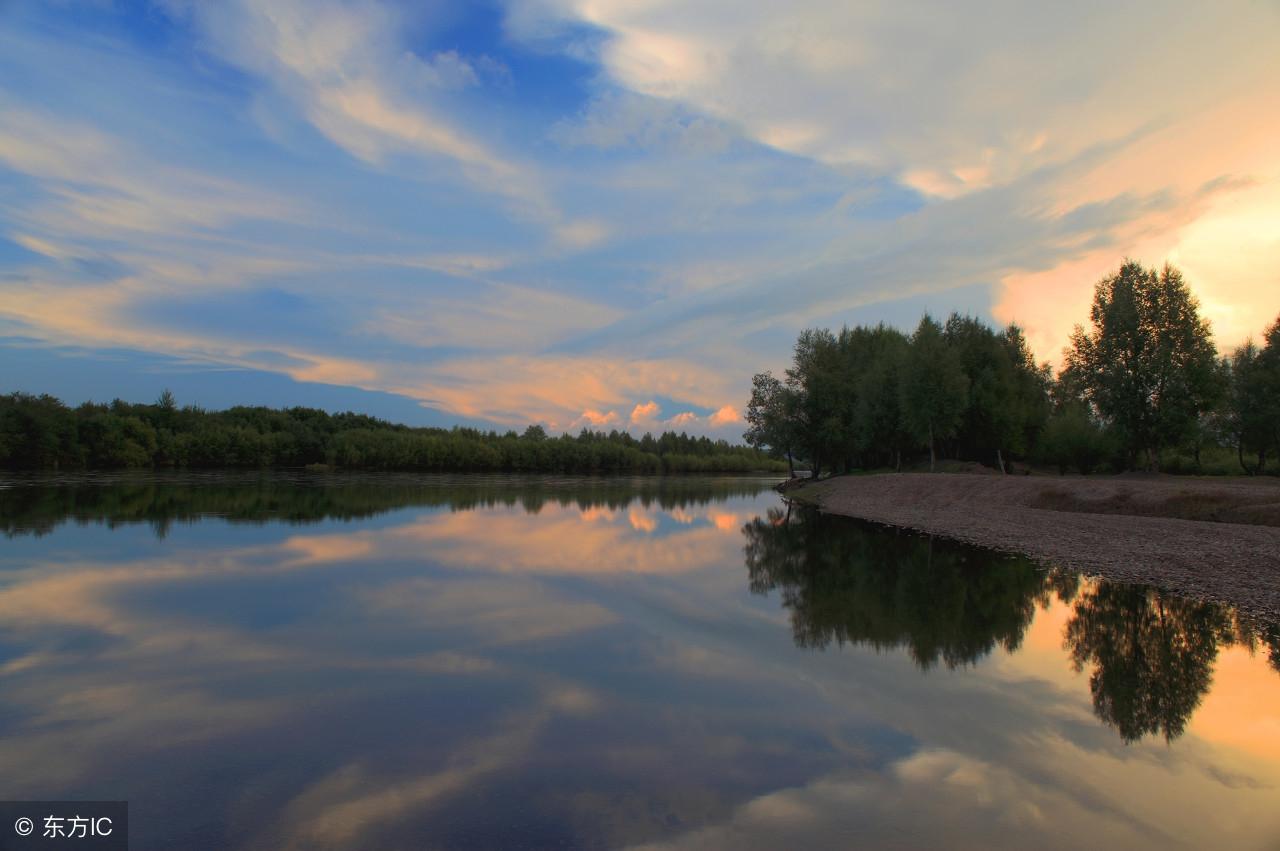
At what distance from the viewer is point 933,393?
Result: 48125 mm

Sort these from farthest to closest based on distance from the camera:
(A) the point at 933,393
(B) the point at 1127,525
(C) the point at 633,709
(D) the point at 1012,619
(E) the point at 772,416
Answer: (E) the point at 772,416 < (A) the point at 933,393 < (B) the point at 1127,525 < (D) the point at 1012,619 < (C) the point at 633,709

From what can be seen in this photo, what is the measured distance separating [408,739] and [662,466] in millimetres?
159997

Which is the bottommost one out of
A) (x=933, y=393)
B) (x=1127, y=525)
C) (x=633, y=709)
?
(x=633, y=709)

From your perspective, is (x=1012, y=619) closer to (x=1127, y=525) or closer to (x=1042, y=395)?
(x=1127, y=525)

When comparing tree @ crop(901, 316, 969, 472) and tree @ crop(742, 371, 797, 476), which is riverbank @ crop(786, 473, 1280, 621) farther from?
tree @ crop(742, 371, 797, 476)

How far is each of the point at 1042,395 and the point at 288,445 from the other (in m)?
119

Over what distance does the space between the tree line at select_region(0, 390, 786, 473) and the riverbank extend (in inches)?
3818

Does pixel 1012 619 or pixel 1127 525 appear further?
pixel 1127 525

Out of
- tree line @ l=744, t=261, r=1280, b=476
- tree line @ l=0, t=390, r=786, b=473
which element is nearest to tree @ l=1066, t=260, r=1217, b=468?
tree line @ l=744, t=261, r=1280, b=476

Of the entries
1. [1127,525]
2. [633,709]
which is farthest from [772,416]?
[633,709]

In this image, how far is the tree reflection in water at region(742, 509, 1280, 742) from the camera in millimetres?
8602

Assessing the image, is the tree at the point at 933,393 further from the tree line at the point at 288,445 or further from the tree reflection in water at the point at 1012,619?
the tree line at the point at 288,445

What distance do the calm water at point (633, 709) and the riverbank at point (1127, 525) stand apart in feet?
7.83

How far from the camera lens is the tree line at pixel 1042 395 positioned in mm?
40281
